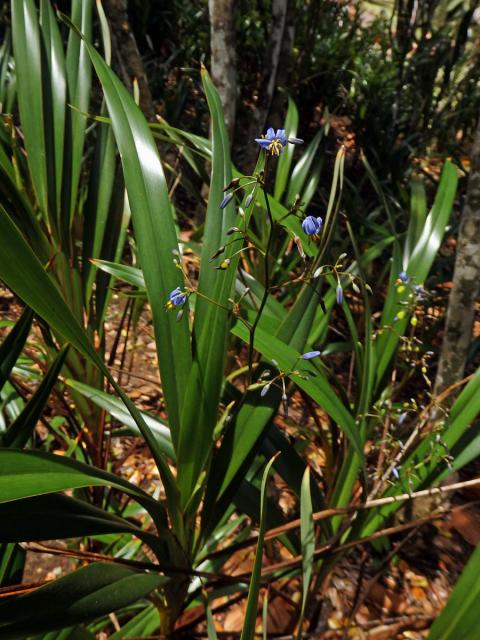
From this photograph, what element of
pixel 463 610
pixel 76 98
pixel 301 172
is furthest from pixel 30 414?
pixel 301 172

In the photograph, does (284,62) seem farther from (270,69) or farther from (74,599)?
(74,599)

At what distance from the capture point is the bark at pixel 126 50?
163 centimetres

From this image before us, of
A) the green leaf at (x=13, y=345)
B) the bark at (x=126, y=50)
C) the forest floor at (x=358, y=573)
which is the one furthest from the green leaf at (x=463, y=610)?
the bark at (x=126, y=50)

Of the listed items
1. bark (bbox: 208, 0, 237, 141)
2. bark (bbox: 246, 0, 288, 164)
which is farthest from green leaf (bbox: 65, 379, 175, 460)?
bark (bbox: 246, 0, 288, 164)

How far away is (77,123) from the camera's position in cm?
111

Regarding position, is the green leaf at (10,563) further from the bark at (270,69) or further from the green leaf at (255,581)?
the bark at (270,69)

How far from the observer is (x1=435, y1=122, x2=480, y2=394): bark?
1084 mm

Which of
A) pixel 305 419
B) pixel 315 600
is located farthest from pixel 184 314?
pixel 305 419

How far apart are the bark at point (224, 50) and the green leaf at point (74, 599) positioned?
1309mm

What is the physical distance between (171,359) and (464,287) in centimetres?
69

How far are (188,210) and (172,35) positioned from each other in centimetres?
172

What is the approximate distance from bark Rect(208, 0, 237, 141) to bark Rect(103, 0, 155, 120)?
0.22 metres

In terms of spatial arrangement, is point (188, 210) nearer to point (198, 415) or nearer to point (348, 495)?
point (348, 495)

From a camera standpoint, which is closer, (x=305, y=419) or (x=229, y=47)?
(x=229, y=47)
